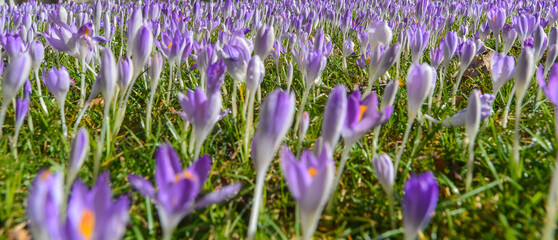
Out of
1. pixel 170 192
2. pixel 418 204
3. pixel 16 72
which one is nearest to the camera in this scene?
pixel 170 192

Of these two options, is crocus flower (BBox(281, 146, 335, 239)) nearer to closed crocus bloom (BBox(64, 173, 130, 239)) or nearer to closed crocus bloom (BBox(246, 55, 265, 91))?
closed crocus bloom (BBox(64, 173, 130, 239))

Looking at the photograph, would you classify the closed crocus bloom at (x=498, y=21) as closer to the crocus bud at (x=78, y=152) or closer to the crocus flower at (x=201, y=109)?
the crocus flower at (x=201, y=109)

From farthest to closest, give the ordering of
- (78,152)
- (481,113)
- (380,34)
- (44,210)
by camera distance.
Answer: (380,34) → (481,113) → (78,152) → (44,210)

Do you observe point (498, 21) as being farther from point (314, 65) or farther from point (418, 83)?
point (418, 83)

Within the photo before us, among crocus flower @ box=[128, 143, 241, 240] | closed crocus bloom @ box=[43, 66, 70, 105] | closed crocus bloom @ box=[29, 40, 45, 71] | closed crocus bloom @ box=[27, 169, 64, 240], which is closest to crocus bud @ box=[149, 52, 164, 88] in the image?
closed crocus bloom @ box=[43, 66, 70, 105]

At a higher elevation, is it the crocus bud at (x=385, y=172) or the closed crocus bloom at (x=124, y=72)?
the closed crocus bloom at (x=124, y=72)

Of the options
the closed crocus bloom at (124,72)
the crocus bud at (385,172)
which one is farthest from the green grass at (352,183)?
the closed crocus bloom at (124,72)

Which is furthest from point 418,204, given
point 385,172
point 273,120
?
point 273,120

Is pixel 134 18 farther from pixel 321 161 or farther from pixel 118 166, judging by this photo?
pixel 321 161
